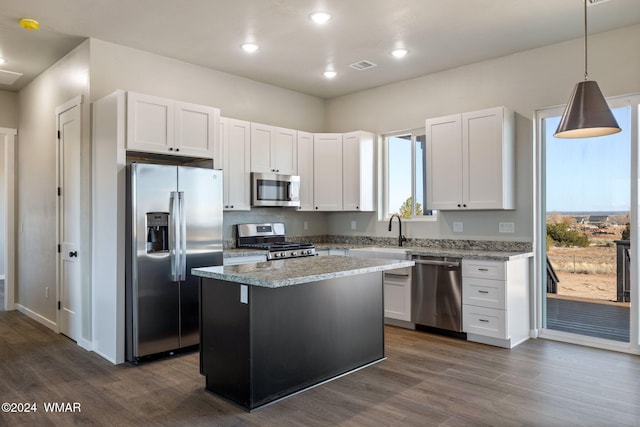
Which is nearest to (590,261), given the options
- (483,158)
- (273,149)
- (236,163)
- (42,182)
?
(483,158)

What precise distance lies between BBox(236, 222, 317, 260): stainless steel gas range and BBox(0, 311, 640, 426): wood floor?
141 centimetres

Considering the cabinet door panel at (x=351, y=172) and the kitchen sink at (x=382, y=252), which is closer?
the kitchen sink at (x=382, y=252)

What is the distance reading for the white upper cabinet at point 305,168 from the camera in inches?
229

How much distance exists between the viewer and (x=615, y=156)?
4203mm

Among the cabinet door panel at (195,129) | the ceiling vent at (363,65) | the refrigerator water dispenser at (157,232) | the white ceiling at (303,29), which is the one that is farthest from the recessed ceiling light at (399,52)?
the refrigerator water dispenser at (157,232)

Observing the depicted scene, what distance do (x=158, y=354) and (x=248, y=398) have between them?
4.68 ft

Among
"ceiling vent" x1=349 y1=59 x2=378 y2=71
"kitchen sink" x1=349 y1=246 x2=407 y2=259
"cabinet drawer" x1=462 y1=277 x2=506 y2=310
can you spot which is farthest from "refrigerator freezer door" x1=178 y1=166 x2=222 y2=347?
"cabinet drawer" x1=462 y1=277 x2=506 y2=310

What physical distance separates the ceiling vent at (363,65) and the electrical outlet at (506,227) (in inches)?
87.1

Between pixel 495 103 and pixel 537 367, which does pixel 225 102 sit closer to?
pixel 495 103

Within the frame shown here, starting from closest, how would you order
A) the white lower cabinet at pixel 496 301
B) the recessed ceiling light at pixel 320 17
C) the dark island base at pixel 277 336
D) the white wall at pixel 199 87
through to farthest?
the dark island base at pixel 277 336 → the recessed ceiling light at pixel 320 17 → the white lower cabinet at pixel 496 301 → the white wall at pixel 199 87

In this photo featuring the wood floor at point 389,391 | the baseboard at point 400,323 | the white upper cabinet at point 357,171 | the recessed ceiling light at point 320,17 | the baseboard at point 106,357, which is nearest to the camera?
the wood floor at point 389,391

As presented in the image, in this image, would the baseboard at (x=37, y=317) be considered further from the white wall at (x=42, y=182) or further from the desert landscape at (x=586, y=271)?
the desert landscape at (x=586, y=271)

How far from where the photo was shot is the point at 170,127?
4191mm

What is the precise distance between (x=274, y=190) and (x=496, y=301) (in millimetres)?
2708
